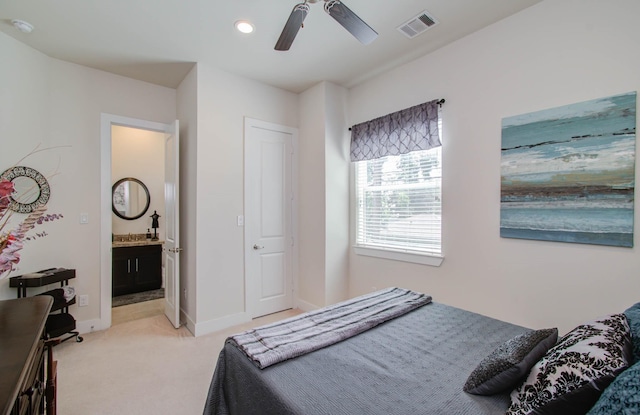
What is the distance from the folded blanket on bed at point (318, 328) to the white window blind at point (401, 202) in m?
0.86

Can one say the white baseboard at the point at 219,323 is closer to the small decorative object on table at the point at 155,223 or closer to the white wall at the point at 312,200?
the white wall at the point at 312,200

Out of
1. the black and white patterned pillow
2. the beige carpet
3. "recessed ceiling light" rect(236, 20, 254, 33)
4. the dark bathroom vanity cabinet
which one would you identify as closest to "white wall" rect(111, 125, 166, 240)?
the dark bathroom vanity cabinet

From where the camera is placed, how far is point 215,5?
7.23 feet

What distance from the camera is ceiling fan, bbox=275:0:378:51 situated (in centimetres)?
172

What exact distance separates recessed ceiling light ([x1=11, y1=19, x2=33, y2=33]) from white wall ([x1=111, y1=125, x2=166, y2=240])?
234 cm

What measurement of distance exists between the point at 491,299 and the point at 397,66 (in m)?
2.50

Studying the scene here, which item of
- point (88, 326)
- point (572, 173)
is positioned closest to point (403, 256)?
point (572, 173)

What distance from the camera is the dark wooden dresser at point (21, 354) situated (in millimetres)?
847

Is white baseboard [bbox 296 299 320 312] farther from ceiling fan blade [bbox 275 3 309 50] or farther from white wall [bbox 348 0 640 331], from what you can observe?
ceiling fan blade [bbox 275 3 309 50]

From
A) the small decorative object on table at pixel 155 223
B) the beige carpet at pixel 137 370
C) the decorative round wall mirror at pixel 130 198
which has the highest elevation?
the decorative round wall mirror at pixel 130 198

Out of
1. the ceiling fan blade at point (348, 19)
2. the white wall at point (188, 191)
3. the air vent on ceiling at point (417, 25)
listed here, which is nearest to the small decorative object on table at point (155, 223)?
the white wall at point (188, 191)

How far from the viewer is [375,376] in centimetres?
129

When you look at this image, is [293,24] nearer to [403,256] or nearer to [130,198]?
[403,256]

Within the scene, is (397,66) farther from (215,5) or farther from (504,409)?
(504,409)
